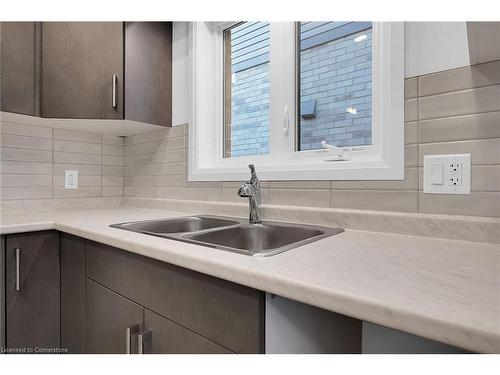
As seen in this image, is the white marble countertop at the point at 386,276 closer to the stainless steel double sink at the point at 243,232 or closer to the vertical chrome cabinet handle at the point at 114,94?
the stainless steel double sink at the point at 243,232

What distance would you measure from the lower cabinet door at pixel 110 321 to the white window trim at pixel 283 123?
2.44 ft

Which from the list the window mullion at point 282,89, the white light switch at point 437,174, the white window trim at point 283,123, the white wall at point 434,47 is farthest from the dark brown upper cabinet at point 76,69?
the white light switch at point 437,174

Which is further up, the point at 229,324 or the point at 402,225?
the point at 402,225

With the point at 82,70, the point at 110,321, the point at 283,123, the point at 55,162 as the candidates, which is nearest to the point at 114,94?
the point at 82,70

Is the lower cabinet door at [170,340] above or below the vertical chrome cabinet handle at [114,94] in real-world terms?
below

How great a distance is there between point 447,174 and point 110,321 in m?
1.20

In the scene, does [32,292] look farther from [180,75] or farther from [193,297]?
[180,75]

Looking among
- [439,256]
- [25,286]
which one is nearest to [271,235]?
[439,256]

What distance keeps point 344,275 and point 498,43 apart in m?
0.69

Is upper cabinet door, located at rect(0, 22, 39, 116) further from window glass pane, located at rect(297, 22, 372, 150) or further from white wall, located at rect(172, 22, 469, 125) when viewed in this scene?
white wall, located at rect(172, 22, 469, 125)

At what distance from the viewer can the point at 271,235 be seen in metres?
1.22

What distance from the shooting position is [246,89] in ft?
5.48

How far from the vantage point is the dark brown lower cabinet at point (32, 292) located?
116cm

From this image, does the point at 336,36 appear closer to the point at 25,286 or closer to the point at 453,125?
the point at 453,125
